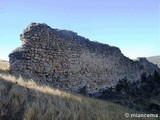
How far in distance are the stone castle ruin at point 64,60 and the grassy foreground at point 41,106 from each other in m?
3.12

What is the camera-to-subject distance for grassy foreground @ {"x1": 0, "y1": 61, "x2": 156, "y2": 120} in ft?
23.8

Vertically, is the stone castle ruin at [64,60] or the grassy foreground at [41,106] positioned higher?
the stone castle ruin at [64,60]

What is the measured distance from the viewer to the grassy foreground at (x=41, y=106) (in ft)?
23.8

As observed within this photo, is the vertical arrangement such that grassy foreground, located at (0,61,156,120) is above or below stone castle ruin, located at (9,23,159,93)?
below

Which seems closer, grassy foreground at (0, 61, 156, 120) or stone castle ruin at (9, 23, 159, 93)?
grassy foreground at (0, 61, 156, 120)

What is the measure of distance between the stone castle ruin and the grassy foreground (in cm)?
312

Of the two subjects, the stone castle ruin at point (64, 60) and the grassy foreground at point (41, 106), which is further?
the stone castle ruin at point (64, 60)

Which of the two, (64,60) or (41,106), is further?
(64,60)

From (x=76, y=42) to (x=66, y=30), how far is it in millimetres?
971

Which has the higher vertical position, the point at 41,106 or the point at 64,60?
the point at 64,60

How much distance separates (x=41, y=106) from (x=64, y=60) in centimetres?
724

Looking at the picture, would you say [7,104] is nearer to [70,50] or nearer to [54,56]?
[54,56]

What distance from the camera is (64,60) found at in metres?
14.8

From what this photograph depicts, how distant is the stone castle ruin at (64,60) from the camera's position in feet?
42.3
